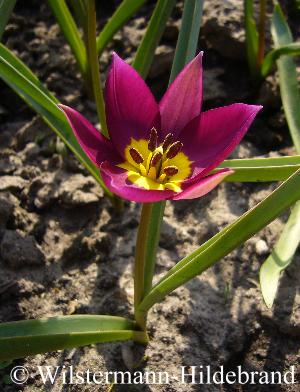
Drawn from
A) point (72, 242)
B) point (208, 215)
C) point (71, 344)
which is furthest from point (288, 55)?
point (71, 344)

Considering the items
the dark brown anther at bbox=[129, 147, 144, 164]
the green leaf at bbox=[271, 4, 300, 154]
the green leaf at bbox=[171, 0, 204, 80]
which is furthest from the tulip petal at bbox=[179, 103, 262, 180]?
the green leaf at bbox=[271, 4, 300, 154]

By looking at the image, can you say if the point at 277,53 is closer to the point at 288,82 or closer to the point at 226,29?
the point at 288,82

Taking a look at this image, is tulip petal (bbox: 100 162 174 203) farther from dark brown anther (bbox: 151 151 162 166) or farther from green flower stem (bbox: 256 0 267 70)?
green flower stem (bbox: 256 0 267 70)

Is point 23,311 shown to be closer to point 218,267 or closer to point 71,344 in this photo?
point 71,344

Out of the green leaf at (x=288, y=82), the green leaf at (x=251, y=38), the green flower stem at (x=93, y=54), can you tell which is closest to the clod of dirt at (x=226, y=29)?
the green leaf at (x=251, y=38)

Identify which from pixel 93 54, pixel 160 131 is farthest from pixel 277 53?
pixel 160 131
